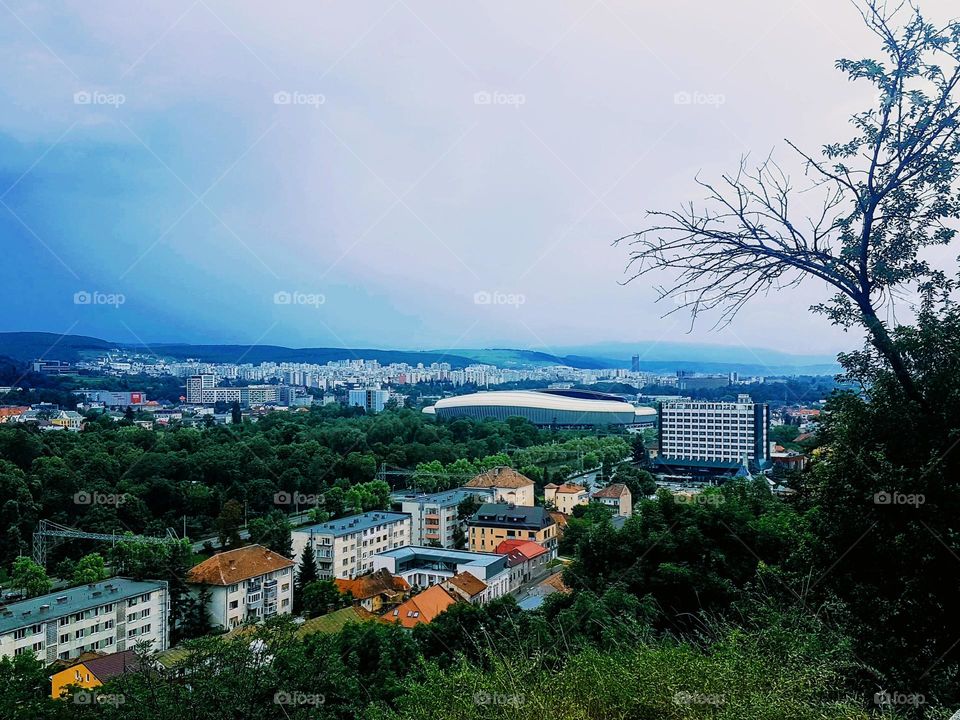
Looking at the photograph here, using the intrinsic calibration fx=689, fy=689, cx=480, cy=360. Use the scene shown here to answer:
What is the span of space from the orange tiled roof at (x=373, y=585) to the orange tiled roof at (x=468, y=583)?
1203mm

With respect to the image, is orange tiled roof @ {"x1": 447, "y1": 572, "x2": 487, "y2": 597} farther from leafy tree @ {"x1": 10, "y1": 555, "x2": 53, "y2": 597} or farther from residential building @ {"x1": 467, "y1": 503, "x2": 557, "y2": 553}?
leafy tree @ {"x1": 10, "y1": 555, "x2": 53, "y2": 597}

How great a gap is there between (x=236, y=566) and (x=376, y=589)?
2131mm

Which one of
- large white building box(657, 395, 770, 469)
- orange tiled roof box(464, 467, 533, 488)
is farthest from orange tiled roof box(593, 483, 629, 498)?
large white building box(657, 395, 770, 469)

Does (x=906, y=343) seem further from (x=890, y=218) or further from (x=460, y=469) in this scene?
(x=460, y=469)

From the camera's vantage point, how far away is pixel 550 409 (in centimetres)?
3444

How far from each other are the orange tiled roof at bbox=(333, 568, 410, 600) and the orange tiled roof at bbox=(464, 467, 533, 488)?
6.10 meters

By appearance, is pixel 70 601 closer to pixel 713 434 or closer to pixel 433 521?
pixel 433 521

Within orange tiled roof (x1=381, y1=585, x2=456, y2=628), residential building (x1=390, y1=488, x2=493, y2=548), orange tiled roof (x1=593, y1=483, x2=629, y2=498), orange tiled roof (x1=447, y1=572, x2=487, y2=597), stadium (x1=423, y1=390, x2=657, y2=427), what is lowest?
residential building (x1=390, y1=488, x2=493, y2=548)

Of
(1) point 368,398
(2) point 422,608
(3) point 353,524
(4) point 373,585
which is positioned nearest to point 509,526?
(3) point 353,524

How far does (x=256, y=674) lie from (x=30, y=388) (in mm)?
28740

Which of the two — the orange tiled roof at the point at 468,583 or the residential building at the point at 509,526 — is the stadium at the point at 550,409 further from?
the orange tiled roof at the point at 468,583

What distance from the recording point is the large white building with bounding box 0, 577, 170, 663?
781cm

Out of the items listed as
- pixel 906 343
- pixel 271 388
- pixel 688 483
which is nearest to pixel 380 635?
pixel 906 343

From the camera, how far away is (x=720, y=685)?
1.58 m
